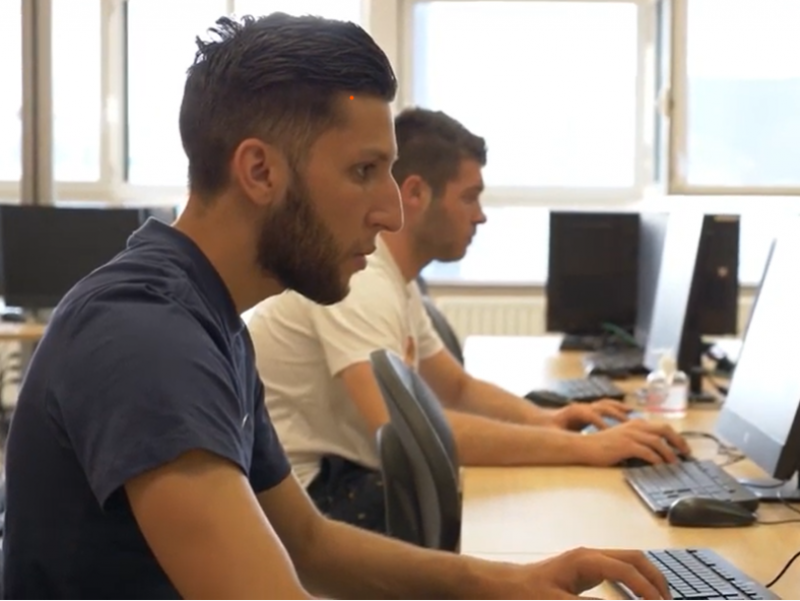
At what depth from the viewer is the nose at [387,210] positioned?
127 centimetres

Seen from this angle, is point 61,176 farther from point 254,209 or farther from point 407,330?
point 254,209

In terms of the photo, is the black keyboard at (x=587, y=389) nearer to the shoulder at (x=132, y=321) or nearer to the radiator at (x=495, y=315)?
the shoulder at (x=132, y=321)

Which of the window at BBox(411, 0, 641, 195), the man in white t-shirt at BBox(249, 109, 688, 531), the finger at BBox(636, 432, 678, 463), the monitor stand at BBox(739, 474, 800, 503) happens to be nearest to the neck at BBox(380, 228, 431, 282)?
the man in white t-shirt at BBox(249, 109, 688, 531)

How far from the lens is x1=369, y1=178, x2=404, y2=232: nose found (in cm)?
127

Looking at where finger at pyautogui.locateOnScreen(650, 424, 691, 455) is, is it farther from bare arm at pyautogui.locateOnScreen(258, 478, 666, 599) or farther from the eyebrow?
the eyebrow

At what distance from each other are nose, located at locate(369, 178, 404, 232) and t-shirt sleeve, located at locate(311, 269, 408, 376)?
35.7 inches

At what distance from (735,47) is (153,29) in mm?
2810

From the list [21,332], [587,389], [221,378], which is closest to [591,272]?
[587,389]

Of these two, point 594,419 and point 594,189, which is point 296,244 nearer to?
point 594,419

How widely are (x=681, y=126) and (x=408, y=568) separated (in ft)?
13.6

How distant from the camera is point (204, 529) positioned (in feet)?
3.18

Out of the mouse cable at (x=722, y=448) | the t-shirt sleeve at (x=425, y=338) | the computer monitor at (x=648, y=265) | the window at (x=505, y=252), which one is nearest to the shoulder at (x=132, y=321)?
the mouse cable at (x=722, y=448)

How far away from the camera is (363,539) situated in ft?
4.83

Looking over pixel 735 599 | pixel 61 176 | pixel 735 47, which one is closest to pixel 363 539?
pixel 735 599
